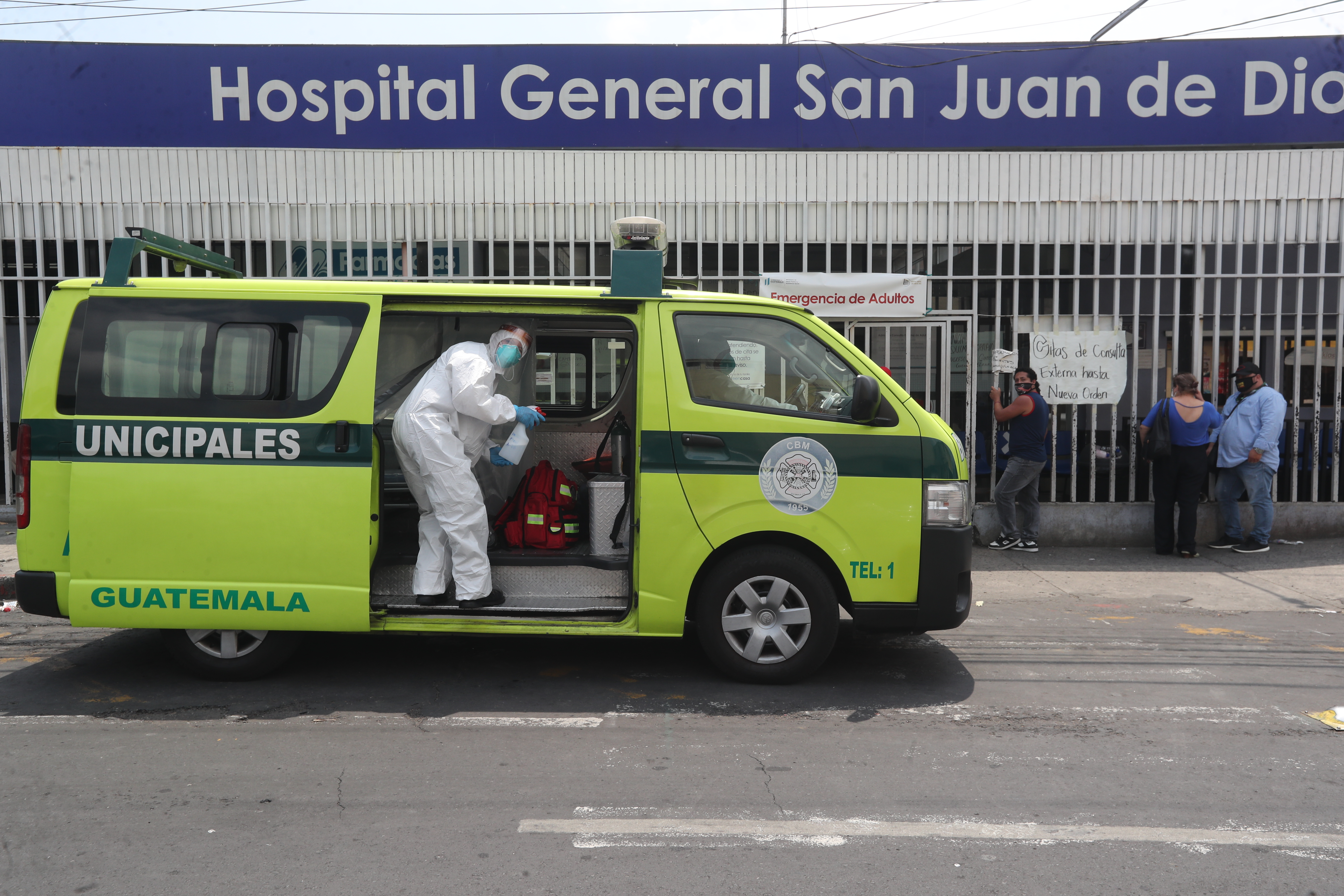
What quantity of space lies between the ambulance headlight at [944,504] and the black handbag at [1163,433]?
16.3ft

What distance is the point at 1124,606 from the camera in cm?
720

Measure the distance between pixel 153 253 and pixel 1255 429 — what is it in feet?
30.0

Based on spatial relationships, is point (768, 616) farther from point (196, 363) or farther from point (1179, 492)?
point (1179, 492)

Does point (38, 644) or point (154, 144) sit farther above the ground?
point (154, 144)

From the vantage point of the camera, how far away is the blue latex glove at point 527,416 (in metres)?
5.05

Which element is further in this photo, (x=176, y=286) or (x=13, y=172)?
(x=13, y=172)

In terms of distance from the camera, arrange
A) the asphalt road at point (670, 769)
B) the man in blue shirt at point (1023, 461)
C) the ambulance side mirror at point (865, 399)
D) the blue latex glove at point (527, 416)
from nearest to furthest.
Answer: the asphalt road at point (670, 769)
the ambulance side mirror at point (865, 399)
the blue latex glove at point (527, 416)
the man in blue shirt at point (1023, 461)

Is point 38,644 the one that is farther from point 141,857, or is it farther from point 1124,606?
point 1124,606

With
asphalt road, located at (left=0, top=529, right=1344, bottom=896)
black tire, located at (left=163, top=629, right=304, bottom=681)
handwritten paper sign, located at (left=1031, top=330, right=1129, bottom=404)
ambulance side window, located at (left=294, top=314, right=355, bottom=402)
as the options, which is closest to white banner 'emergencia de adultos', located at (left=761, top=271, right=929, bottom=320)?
handwritten paper sign, located at (left=1031, top=330, right=1129, bottom=404)

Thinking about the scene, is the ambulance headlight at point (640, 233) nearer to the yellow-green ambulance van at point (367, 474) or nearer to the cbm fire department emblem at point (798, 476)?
the yellow-green ambulance van at point (367, 474)

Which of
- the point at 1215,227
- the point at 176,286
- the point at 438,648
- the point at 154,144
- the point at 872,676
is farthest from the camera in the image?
the point at 154,144

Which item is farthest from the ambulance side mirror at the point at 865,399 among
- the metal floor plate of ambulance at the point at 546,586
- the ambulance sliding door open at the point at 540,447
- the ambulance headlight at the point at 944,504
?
the metal floor plate of ambulance at the point at 546,586

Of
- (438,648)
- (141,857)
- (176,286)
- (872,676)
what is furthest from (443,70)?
(141,857)

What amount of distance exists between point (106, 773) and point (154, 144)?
27.4 ft
